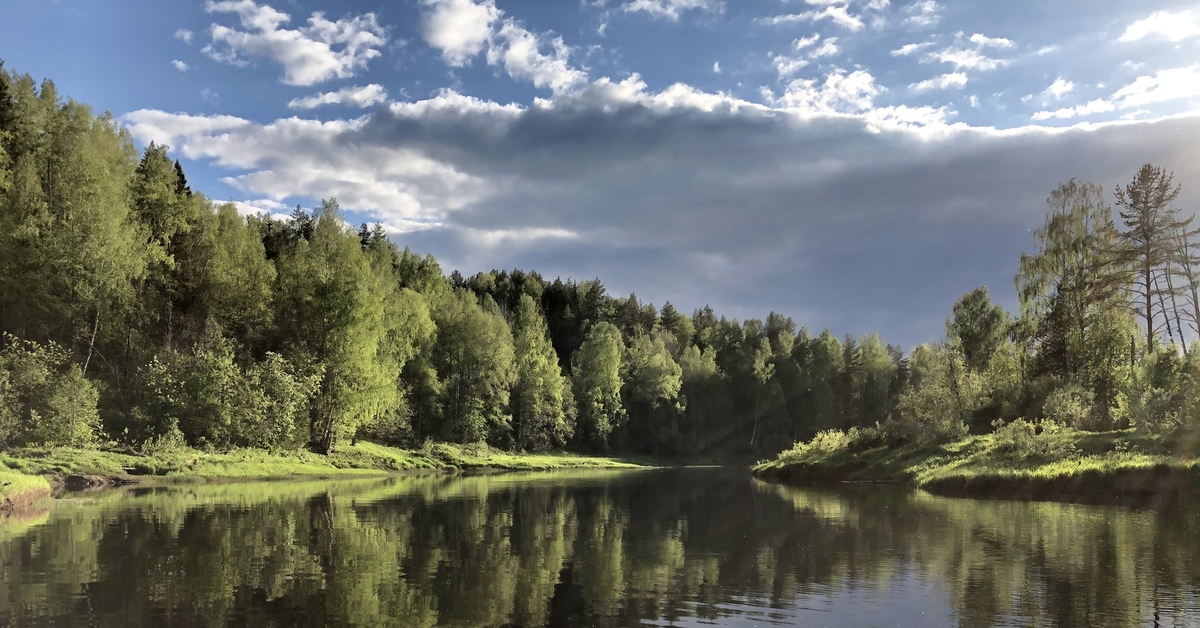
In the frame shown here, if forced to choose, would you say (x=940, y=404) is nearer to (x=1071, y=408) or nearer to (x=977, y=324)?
(x=1071, y=408)

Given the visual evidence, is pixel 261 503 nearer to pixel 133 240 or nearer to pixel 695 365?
pixel 133 240

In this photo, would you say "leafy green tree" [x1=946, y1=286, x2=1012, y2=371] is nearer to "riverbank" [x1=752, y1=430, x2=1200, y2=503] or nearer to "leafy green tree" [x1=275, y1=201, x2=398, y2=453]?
"riverbank" [x1=752, y1=430, x2=1200, y2=503]

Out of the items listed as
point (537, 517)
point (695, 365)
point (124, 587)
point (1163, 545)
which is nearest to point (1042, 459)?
point (1163, 545)

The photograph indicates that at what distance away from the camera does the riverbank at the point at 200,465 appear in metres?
37.9

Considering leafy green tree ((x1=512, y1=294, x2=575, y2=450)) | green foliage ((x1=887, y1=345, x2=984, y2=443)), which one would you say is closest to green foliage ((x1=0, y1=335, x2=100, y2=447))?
green foliage ((x1=887, y1=345, x2=984, y2=443))

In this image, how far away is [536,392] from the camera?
334 ft

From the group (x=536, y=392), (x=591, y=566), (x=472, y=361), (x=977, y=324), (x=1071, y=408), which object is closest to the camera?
(x=591, y=566)

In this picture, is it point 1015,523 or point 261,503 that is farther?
point 261,503

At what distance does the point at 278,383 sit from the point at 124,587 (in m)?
45.6

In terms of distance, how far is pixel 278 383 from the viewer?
58781mm

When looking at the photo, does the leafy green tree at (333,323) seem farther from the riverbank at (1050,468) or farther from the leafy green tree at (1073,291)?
the leafy green tree at (1073,291)

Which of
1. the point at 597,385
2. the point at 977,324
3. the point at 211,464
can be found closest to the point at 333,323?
the point at 211,464

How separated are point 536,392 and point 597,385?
630 inches

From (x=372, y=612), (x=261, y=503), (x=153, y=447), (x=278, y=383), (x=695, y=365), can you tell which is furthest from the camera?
(x=695, y=365)
